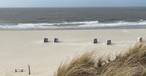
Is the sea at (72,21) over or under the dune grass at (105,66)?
under

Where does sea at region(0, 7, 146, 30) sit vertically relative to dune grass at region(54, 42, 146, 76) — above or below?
below

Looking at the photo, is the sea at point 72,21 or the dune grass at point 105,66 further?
the sea at point 72,21

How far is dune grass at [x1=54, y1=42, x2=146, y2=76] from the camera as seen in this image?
373 centimetres

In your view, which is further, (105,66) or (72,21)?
(72,21)

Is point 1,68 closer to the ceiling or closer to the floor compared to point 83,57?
closer to the floor

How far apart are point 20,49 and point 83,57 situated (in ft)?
42.7

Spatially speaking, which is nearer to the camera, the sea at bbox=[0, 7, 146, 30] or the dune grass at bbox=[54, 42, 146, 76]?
the dune grass at bbox=[54, 42, 146, 76]

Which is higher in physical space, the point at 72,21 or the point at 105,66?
the point at 105,66

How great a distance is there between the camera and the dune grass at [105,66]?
3731mm

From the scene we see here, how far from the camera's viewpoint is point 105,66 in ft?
13.6

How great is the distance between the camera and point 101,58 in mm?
4605

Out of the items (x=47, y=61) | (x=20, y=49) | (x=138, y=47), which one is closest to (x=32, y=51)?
(x=20, y=49)

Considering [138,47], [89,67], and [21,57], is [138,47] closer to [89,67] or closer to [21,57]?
[89,67]

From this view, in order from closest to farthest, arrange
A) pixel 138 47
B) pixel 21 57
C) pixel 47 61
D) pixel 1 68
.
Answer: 1. pixel 138 47
2. pixel 1 68
3. pixel 47 61
4. pixel 21 57
